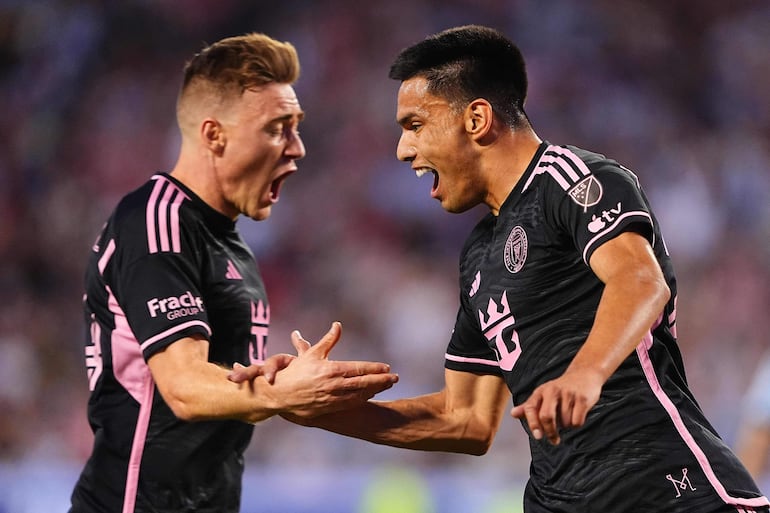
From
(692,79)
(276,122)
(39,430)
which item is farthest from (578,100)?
(276,122)

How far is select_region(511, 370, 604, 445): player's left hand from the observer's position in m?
2.45

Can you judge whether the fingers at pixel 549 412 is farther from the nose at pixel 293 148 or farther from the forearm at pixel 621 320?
the nose at pixel 293 148

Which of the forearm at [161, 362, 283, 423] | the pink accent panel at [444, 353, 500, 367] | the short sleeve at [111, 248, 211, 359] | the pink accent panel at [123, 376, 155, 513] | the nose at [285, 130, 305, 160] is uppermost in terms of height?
the nose at [285, 130, 305, 160]

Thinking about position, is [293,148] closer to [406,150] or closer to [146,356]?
[406,150]

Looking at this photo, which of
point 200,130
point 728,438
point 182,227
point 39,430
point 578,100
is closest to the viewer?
point 182,227

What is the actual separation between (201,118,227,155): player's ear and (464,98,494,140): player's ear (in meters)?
1.17

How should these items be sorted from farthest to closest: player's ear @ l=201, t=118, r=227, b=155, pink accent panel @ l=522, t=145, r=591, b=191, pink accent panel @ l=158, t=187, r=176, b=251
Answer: player's ear @ l=201, t=118, r=227, b=155 < pink accent panel @ l=158, t=187, r=176, b=251 < pink accent panel @ l=522, t=145, r=591, b=191

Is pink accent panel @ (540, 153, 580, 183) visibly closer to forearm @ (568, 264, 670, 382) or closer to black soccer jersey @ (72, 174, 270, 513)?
forearm @ (568, 264, 670, 382)

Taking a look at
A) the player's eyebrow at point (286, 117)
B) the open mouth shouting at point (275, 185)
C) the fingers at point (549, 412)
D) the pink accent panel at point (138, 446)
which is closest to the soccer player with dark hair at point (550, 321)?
the fingers at point (549, 412)

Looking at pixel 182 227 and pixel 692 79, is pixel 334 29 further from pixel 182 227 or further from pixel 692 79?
pixel 182 227

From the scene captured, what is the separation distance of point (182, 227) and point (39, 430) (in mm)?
5591

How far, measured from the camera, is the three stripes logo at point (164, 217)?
3.63 meters

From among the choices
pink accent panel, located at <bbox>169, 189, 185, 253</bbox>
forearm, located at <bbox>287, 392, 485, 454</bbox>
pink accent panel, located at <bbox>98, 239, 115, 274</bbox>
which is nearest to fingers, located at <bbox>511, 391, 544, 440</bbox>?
forearm, located at <bbox>287, 392, 485, 454</bbox>

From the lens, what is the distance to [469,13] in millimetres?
11094
